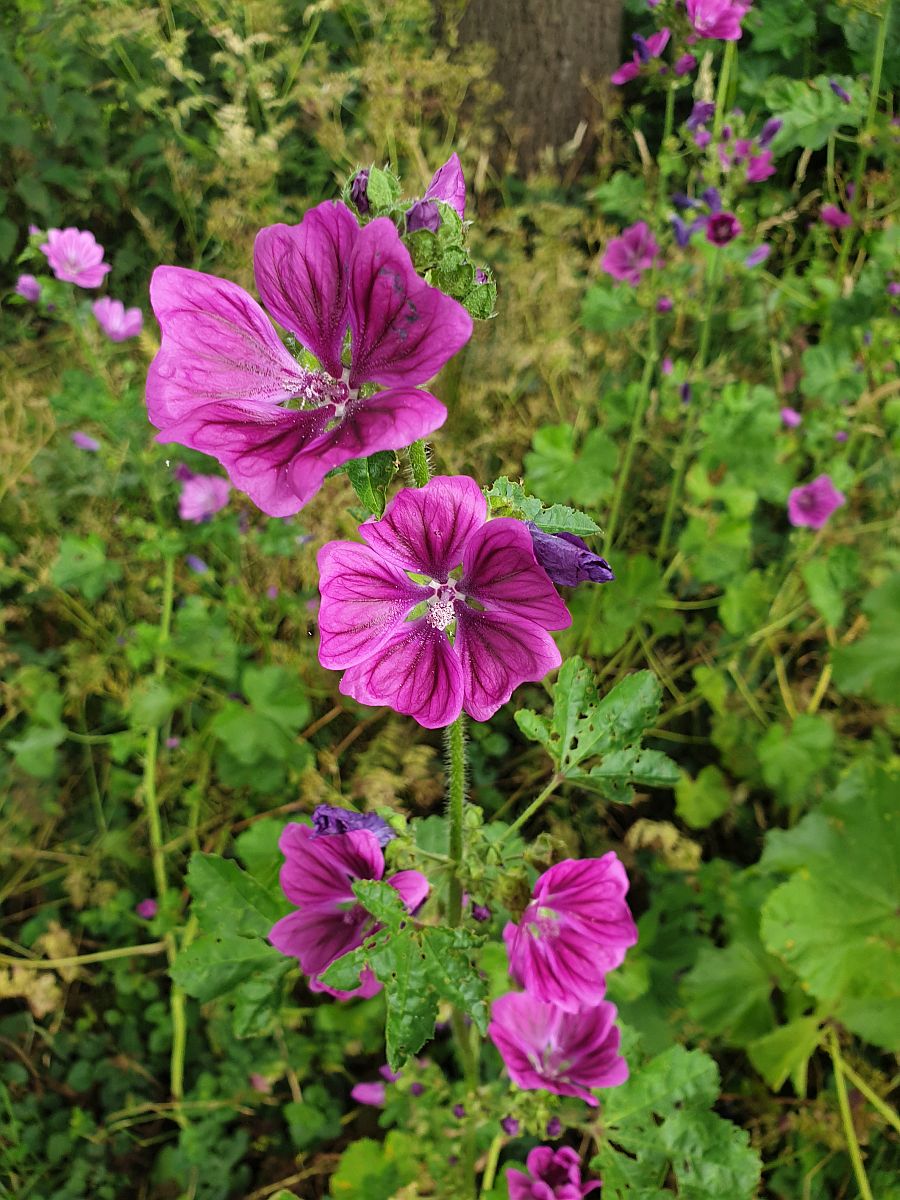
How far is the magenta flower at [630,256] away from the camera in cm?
243

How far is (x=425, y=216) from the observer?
2.18 ft

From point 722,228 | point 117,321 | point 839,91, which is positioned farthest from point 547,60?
point 117,321

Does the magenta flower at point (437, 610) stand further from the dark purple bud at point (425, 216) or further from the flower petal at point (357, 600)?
the dark purple bud at point (425, 216)

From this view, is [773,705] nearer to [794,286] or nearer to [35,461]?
[794,286]

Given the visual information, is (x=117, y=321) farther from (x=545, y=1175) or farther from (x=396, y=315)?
(x=545, y=1175)

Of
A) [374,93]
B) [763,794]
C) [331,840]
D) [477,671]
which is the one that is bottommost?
[763,794]

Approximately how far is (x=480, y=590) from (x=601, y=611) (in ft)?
5.02

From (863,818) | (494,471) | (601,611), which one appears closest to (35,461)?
(494,471)

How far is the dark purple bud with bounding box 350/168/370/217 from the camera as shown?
71 centimetres

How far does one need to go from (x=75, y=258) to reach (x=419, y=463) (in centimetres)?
173

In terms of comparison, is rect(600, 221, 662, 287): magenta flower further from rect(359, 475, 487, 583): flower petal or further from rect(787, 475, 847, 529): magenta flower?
rect(359, 475, 487, 583): flower petal

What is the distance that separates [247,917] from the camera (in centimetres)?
112

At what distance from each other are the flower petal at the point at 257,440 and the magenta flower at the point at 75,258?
1.58 metres

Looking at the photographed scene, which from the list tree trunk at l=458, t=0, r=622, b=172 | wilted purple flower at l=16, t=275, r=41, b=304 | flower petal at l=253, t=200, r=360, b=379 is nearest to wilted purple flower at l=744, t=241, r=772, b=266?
tree trunk at l=458, t=0, r=622, b=172
